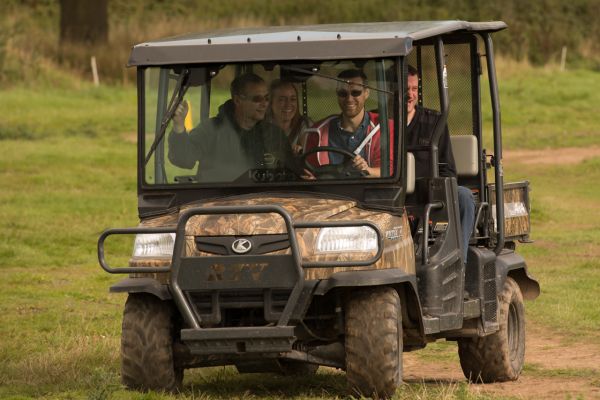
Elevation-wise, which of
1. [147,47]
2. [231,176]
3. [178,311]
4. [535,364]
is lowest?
[535,364]

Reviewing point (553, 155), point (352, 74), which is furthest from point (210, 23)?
point (352, 74)

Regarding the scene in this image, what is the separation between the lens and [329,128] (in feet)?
27.3

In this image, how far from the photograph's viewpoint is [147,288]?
25.3ft

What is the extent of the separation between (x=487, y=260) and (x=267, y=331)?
225cm

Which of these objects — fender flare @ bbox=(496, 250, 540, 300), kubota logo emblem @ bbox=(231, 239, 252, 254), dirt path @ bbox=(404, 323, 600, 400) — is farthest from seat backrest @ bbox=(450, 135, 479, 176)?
kubota logo emblem @ bbox=(231, 239, 252, 254)

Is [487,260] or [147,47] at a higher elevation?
[147,47]

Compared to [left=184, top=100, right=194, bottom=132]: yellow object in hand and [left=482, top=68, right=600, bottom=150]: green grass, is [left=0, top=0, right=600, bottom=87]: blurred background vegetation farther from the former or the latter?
[left=184, top=100, right=194, bottom=132]: yellow object in hand

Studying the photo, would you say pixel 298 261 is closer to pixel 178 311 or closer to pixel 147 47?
pixel 178 311

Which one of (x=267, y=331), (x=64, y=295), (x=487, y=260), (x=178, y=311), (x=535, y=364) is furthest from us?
(x=64, y=295)

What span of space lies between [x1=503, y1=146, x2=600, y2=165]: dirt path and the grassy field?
1.47 feet

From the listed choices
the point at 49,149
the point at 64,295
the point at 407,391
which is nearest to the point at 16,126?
the point at 49,149

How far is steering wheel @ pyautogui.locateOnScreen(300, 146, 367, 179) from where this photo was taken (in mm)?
8172

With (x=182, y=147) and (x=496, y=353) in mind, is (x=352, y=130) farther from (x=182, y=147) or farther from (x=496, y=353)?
(x=496, y=353)

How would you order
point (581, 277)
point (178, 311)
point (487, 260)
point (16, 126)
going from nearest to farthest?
point (178, 311), point (487, 260), point (581, 277), point (16, 126)
